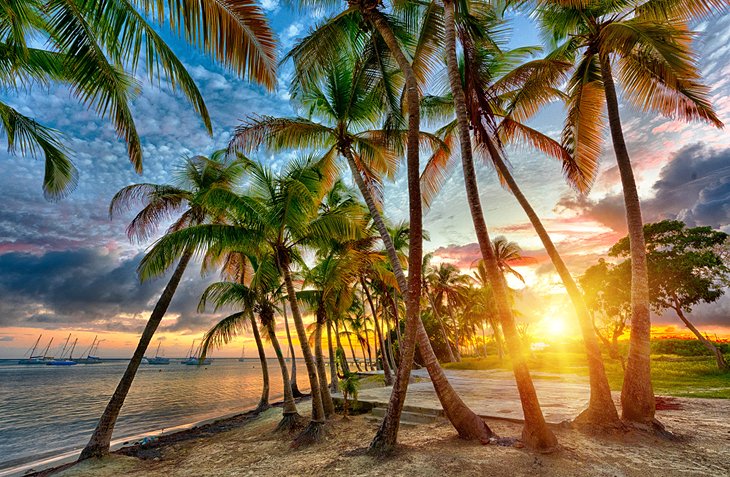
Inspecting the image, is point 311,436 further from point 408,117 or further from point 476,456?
point 408,117

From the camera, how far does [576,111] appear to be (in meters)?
8.34

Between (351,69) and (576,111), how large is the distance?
6.11 m

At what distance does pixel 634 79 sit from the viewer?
23.7 feet

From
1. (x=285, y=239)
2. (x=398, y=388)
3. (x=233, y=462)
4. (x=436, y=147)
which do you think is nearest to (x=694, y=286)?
(x=436, y=147)

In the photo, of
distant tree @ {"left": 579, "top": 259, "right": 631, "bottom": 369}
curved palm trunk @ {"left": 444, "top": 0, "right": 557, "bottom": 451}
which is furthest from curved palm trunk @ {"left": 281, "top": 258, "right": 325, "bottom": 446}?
distant tree @ {"left": 579, "top": 259, "right": 631, "bottom": 369}

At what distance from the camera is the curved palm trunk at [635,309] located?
5.72 m

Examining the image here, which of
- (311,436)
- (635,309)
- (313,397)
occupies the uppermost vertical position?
(635,309)

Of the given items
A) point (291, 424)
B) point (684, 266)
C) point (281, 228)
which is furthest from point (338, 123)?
point (684, 266)

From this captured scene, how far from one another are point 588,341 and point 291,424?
8850 millimetres

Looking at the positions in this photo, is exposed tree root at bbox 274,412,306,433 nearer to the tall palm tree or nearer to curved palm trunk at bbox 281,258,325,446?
curved palm trunk at bbox 281,258,325,446

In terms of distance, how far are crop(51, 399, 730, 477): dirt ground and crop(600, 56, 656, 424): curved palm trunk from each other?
21.0 inches

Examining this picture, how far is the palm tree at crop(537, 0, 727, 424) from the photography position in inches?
229

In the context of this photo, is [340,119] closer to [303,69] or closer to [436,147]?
[303,69]

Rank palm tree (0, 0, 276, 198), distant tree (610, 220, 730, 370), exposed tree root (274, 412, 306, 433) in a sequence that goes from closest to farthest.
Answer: palm tree (0, 0, 276, 198) < exposed tree root (274, 412, 306, 433) < distant tree (610, 220, 730, 370)
